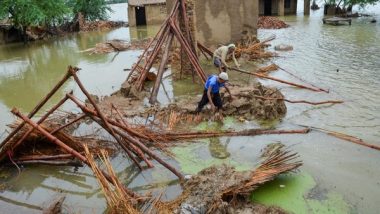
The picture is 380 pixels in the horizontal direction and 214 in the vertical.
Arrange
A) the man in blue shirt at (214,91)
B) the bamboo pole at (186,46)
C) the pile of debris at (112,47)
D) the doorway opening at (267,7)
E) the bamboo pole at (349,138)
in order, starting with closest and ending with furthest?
1. the bamboo pole at (349,138)
2. the man in blue shirt at (214,91)
3. the bamboo pole at (186,46)
4. the pile of debris at (112,47)
5. the doorway opening at (267,7)

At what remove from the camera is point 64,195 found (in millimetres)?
5848

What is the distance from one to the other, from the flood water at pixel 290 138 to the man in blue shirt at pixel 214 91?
598mm

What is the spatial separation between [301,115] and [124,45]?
14.0 meters

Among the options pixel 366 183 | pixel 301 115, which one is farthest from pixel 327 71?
pixel 366 183

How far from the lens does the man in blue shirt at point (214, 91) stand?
26.6 ft

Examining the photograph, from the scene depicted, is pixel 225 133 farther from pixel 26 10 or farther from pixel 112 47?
pixel 26 10

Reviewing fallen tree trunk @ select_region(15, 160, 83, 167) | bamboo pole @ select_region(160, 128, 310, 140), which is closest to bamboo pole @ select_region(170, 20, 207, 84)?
bamboo pole @ select_region(160, 128, 310, 140)

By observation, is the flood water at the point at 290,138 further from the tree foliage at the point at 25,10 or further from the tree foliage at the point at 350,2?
the tree foliage at the point at 350,2

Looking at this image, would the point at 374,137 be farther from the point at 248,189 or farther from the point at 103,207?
the point at 103,207

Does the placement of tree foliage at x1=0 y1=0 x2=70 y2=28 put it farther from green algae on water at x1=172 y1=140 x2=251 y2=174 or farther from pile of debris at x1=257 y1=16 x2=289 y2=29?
green algae on water at x1=172 y1=140 x2=251 y2=174

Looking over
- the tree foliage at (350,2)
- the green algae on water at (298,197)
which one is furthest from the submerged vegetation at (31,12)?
the tree foliage at (350,2)

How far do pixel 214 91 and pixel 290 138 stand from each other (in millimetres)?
2031

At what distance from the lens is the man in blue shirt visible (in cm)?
812

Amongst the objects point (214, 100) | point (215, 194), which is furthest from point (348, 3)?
A: point (215, 194)
